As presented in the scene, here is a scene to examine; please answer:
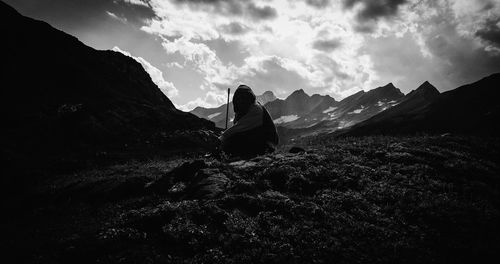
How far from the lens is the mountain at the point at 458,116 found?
114 m

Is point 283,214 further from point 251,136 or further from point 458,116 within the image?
point 458,116

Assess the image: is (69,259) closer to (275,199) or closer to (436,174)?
(275,199)

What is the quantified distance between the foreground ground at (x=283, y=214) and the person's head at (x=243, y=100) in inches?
395

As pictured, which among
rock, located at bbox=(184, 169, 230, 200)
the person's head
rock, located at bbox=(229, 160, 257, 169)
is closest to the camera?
rock, located at bbox=(184, 169, 230, 200)

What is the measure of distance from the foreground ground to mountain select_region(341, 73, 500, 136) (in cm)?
10746

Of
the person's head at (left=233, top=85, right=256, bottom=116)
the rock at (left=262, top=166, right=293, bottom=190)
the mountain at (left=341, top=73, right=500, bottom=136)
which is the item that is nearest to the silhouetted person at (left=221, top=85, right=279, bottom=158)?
the person's head at (left=233, top=85, right=256, bottom=116)

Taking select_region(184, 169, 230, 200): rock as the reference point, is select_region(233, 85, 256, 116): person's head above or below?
above

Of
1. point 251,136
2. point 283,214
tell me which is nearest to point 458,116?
point 251,136

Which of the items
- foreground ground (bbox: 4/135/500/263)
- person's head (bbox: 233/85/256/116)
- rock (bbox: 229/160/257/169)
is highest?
person's head (bbox: 233/85/256/116)

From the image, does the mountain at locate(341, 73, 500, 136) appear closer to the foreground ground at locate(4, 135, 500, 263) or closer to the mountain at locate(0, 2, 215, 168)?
the mountain at locate(0, 2, 215, 168)

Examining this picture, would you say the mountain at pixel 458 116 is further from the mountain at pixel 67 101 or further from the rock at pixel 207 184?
the rock at pixel 207 184

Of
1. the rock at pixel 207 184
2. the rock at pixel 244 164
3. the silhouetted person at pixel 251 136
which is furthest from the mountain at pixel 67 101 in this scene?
the rock at pixel 244 164

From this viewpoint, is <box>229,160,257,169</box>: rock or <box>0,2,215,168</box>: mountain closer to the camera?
<box>229,160,257,169</box>: rock

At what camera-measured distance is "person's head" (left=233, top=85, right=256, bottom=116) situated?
2844cm
